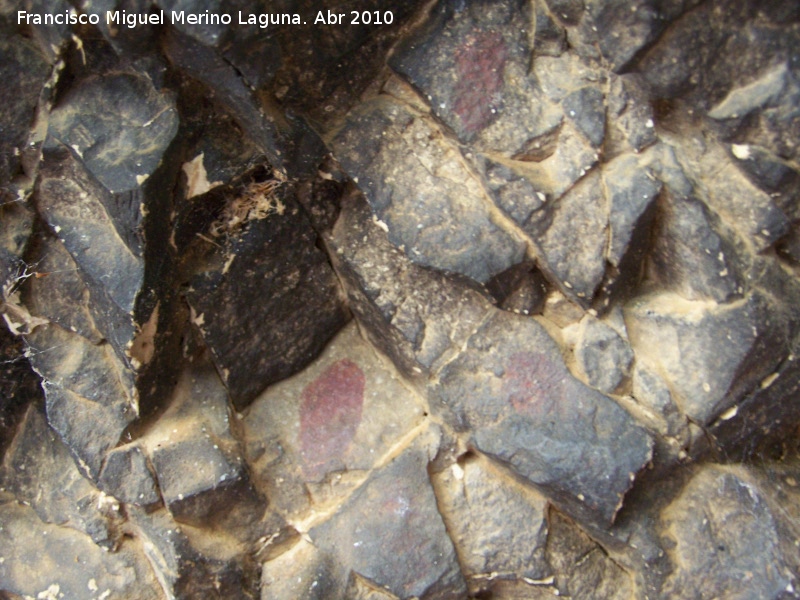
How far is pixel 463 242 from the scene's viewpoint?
2.06 metres

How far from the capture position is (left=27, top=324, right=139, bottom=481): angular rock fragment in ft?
7.36

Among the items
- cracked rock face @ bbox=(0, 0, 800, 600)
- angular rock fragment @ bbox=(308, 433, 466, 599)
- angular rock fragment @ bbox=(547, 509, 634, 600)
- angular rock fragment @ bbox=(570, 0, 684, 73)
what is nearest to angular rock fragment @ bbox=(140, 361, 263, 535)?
cracked rock face @ bbox=(0, 0, 800, 600)

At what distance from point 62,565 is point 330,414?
0.86 m

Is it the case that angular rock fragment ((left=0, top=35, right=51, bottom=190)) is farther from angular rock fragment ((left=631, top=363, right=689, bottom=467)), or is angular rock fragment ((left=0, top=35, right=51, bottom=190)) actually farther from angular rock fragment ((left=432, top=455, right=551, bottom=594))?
angular rock fragment ((left=631, top=363, right=689, bottom=467))

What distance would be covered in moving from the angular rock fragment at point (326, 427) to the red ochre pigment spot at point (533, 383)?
30cm

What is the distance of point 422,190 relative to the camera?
2.09 metres

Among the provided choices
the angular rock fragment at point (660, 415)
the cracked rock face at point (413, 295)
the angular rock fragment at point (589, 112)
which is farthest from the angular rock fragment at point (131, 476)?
the angular rock fragment at point (589, 112)

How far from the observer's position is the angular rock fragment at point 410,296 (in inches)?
86.3

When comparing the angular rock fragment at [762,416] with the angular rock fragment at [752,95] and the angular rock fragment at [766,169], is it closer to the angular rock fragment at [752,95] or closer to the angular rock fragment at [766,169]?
the angular rock fragment at [766,169]

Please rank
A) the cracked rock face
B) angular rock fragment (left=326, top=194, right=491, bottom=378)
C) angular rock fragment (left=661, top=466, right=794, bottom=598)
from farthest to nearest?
angular rock fragment (left=326, top=194, right=491, bottom=378) < angular rock fragment (left=661, top=466, right=794, bottom=598) < the cracked rock face

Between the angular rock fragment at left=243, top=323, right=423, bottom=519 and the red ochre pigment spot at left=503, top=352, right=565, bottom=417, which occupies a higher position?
the red ochre pigment spot at left=503, top=352, right=565, bottom=417

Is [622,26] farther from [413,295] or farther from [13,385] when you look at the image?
[13,385]

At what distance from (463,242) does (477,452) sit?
0.59 meters

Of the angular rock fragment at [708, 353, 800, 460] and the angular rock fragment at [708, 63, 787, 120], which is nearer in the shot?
the angular rock fragment at [708, 63, 787, 120]
